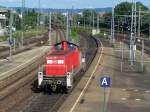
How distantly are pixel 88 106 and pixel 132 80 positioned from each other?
45.2 ft

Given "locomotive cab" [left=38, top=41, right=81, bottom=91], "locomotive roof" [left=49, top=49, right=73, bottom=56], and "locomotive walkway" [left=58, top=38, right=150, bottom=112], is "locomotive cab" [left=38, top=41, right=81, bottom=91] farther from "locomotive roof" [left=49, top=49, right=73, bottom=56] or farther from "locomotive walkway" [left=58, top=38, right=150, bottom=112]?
"locomotive walkway" [left=58, top=38, right=150, bottom=112]

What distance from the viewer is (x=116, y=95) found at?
106 feet

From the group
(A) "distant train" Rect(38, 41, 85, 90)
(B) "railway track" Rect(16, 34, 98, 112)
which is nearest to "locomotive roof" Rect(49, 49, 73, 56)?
(A) "distant train" Rect(38, 41, 85, 90)

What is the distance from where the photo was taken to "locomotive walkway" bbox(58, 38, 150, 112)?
2742cm

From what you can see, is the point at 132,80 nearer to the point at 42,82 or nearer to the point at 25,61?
the point at 42,82

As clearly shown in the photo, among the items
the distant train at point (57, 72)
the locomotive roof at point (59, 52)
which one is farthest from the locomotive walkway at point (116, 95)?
the locomotive roof at point (59, 52)

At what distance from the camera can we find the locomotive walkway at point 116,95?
27.4m

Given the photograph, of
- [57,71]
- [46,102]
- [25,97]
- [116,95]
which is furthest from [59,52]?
[46,102]

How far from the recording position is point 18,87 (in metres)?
36.9

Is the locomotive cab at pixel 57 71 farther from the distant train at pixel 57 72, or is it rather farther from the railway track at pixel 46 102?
the railway track at pixel 46 102

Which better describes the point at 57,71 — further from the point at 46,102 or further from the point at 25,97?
the point at 46,102

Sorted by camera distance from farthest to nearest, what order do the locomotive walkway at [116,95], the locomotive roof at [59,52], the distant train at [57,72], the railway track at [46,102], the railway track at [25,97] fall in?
1. the locomotive roof at [59,52]
2. the distant train at [57,72]
3. the railway track at [25,97]
4. the railway track at [46,102]
5. the locomotive walkway at [116,95]

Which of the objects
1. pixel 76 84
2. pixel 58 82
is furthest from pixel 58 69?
pixel 76 84

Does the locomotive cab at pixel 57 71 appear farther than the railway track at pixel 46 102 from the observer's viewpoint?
Yes
